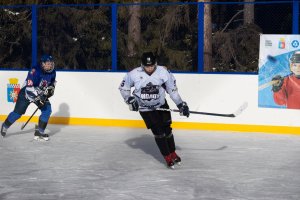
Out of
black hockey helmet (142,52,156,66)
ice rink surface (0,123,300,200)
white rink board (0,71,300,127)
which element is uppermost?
black hockey helmet (142,52,156,66)

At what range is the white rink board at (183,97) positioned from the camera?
12141 millimetres

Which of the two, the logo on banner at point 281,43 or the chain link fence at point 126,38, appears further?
the chain link fence at point 126,38

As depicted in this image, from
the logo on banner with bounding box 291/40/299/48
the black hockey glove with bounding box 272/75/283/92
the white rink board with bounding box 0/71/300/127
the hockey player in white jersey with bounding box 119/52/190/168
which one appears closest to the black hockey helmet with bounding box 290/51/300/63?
the logo on banner with bounding box 291/40/299/48

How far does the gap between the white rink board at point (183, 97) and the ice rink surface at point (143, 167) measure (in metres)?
0.35

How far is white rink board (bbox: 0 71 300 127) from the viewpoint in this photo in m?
12.1

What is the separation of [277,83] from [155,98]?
3664mm

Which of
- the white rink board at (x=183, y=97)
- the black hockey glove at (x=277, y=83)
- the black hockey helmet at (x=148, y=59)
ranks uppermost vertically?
the black hockey helmet at (x=148, y=59)

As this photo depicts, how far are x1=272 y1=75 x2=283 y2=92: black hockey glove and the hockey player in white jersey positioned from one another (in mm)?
3390

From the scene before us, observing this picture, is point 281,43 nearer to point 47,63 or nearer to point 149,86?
point 47,63

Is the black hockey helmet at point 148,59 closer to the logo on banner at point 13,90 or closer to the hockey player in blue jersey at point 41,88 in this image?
the hockey player in blue jersey at point 41,88

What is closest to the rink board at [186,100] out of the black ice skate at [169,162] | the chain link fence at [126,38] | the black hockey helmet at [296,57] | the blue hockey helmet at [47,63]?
the black hockey helmet at [296,57]

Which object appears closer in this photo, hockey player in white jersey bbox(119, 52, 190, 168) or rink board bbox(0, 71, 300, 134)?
hockey player in white jersey bbox(119, 52, 190, 168)

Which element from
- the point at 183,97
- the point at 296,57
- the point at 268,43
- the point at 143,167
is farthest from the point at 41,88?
the point at 296,57

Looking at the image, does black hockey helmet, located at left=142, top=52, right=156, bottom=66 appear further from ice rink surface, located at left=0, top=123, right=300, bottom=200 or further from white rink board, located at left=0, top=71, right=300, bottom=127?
white rink board, located at left=0, top=71, right=300, bottom=127
